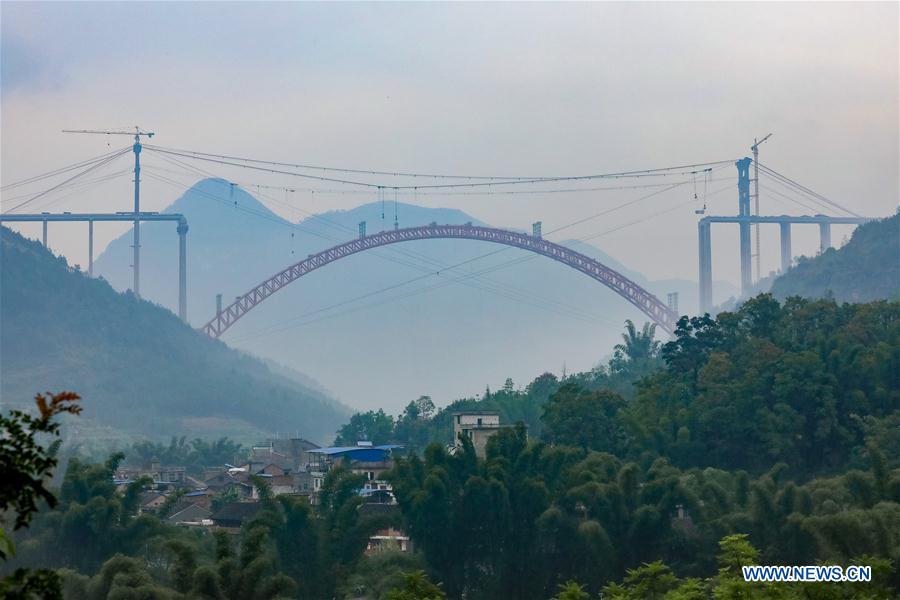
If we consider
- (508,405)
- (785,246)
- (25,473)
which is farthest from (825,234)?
(25,473)

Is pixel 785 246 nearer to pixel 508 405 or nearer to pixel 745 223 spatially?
pixel 745 223

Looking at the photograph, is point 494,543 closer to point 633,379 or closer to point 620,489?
point 620,489

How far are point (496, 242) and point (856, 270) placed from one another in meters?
18.0

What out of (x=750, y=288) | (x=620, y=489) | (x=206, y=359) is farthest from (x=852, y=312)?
(x=206, y=359)

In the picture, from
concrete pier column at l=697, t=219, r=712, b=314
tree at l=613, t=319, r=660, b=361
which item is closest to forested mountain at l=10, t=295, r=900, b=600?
tree at l=613, t=319, r=660, b=361

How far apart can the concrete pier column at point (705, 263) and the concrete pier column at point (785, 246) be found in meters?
5.48

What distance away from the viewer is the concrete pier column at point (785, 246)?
82.9 metres

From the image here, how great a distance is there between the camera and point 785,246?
275ft

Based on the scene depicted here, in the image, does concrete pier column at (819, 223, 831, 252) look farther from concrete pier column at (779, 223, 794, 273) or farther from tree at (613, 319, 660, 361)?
tree at (613, 319, 660, 361)

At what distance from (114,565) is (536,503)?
8734 millimetres

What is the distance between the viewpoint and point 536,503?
29719 millimetres

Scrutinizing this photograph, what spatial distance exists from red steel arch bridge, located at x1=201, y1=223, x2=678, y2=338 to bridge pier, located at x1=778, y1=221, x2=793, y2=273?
1221cm

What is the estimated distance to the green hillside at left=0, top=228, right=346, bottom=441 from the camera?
3246 inches

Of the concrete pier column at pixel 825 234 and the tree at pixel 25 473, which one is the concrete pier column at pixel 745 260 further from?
the tree at pixel 25 473
